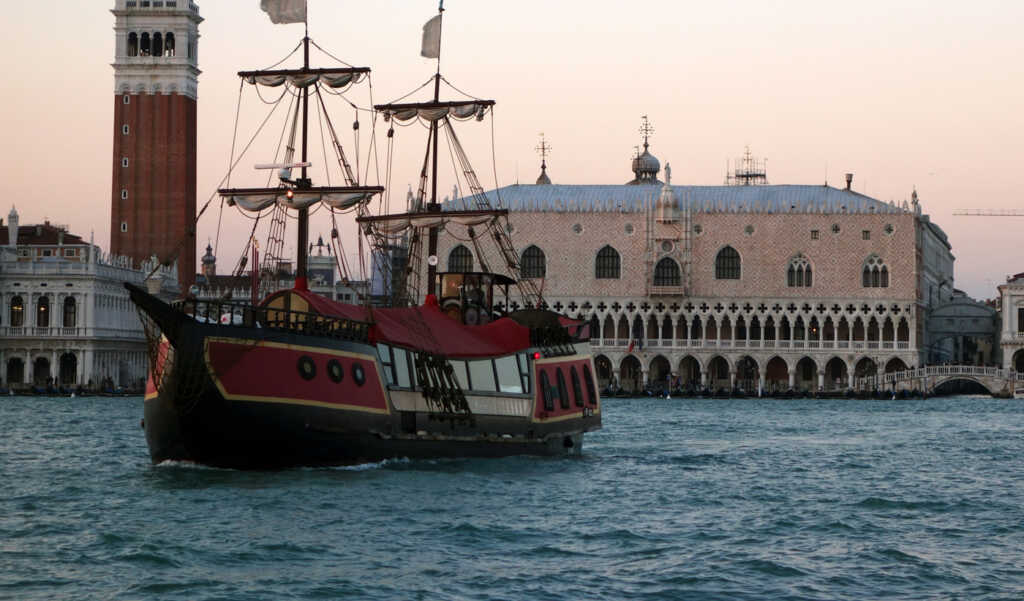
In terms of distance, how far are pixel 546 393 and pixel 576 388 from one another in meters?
2.86

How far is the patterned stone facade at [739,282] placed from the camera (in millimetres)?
112688

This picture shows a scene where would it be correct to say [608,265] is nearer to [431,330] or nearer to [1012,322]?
[1012,322]

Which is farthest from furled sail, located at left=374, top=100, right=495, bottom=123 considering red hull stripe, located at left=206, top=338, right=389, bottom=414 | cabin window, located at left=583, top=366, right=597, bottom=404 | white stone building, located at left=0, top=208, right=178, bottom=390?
white stone building, located at left=0, top=208, right=178, bottom=390

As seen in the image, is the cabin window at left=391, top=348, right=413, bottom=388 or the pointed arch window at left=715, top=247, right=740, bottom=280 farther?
the pointed arch window at left=715, top=247, right=740, bottom=280

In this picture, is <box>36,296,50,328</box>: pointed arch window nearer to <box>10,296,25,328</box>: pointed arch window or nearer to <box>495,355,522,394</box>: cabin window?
<box>10,296,25,328</box>: pointed arch window

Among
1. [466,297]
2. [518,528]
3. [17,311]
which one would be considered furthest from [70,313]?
[518,528]

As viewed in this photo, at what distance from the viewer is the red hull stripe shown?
33062mm

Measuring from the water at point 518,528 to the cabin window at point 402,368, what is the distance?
2.06 metres

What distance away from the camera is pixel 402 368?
122 feet

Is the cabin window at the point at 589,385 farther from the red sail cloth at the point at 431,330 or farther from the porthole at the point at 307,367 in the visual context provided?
the porthole at the point at 307,367

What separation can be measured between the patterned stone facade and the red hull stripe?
258 feet

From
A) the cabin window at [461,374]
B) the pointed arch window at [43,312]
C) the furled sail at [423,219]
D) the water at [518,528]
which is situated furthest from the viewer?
the pointed arch window at [43,312]

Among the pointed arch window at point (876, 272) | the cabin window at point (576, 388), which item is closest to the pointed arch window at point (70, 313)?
the pointed arch window at point (876, 272)

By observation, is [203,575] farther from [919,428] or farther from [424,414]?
[919,428]
